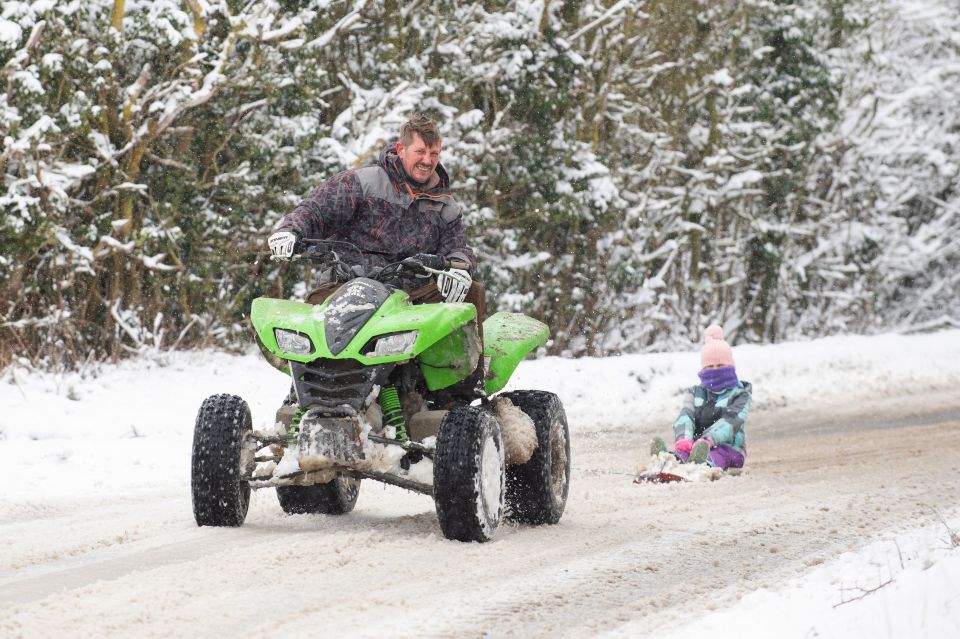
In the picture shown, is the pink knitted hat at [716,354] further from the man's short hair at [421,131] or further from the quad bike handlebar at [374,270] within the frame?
the man's short hair at [421,131]

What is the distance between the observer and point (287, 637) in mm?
4051

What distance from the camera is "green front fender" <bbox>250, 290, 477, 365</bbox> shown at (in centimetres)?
579

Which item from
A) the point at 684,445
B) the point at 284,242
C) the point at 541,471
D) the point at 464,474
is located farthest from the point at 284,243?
the point at 684,445

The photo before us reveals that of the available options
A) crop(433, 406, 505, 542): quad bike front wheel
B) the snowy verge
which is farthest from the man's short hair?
the snowy verge

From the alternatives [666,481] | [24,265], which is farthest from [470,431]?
[24,265]

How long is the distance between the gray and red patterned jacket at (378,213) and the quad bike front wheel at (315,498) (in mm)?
1338

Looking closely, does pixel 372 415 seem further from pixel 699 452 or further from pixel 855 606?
pixel 699 452

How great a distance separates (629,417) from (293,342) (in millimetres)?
8125

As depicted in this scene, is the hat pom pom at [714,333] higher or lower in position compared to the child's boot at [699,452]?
higher

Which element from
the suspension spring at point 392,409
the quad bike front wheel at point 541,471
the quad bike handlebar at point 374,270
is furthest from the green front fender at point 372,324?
the quad bike front wheel at point 541,471

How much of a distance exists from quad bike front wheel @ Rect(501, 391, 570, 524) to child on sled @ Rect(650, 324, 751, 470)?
209 centimetres

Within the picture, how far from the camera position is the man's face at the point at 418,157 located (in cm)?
647

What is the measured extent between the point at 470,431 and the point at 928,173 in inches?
1025

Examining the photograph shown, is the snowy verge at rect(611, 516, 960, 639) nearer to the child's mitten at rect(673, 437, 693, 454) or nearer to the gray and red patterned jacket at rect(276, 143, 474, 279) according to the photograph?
the gray and red patterned jacket at rect(276, 143, 474, 279)
